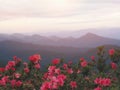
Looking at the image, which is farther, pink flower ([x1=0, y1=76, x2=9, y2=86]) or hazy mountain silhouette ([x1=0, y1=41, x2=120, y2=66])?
hazy mountain silhouette ([x1=0, y1=41, x2=120, y2=66])

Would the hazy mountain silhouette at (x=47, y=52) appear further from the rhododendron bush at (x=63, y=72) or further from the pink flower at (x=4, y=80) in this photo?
the pink flower at (x=4, y=80)

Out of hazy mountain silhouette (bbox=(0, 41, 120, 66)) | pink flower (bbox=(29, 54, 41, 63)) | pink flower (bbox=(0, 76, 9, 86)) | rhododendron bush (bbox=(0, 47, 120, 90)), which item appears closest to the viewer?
rhododendron bush (bbox=(0, 47, 120, 90))

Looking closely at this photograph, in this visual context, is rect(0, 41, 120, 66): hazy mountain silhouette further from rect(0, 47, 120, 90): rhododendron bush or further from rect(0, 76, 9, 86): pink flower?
rect(0, 76, 9, 86): pink flower

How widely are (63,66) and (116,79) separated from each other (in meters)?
2.48

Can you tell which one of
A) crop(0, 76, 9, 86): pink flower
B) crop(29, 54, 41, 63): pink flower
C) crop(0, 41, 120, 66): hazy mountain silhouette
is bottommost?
crop(0, 41, 120, 66): hazy mountain silhouette

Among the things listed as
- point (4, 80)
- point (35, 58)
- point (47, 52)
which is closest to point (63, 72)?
point (35, 58)

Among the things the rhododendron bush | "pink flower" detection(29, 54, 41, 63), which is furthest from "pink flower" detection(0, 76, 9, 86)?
"pink flower" detection(29, 54, 41, 63)

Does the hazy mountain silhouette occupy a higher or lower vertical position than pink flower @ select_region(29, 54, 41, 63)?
lower

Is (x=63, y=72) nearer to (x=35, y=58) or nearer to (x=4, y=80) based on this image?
(x=35, y=58)

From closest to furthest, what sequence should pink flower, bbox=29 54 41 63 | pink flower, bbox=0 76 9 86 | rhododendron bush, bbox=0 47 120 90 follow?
rhododendron bush, bbox=0 47 120 90
pink flower, bbox=0 76 9 86
pink flower, bbox=29 54 41 63

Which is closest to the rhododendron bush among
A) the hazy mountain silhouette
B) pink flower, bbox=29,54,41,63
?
pink flower, bbox=29,54,41,63

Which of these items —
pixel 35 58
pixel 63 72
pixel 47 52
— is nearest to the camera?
pixel 63 72

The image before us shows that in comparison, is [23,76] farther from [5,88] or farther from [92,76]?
[92,76]

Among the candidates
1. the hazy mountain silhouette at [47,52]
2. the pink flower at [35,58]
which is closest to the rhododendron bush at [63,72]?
the pink flower at [35,58]
